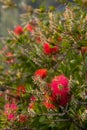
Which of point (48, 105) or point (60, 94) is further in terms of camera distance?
point (48, 105)

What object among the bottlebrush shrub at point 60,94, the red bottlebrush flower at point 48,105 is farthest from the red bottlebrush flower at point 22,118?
the red bottlebrush flower at point 48,105

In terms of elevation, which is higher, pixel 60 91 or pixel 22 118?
pixel 60 91

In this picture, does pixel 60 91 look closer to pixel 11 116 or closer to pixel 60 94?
pixel 60 94

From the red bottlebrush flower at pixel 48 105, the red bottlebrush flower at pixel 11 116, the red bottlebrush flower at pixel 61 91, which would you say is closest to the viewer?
the red bottlebrush flower at pixel 61 91

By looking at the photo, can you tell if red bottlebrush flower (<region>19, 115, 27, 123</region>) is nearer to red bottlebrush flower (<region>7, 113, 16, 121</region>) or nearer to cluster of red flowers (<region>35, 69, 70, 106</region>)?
red bottlebrush flower (<region>7, 113, 16, 121</region>)

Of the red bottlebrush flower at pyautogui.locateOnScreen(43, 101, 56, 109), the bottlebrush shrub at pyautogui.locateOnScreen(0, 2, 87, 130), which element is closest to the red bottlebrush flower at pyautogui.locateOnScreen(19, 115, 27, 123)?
the bottlebrush shrub at pyautogui.locateOnScreen(0, 2, 87, 130)

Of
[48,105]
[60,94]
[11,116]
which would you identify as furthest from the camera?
[11,116]

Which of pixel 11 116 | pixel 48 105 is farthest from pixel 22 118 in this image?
pixel 48 105

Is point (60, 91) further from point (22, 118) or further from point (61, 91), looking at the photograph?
point (22, 118)

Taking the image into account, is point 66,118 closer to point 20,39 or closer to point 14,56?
point 20,39

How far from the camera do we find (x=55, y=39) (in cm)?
315

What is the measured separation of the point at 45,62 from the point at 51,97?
52.2 inches

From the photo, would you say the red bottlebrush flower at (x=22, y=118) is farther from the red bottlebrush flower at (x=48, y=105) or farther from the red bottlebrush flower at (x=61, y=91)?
the red bottlebrush flower at (x=61, y=91)

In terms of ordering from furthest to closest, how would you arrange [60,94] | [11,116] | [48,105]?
[11,116] < [48,105] < [60,94]
